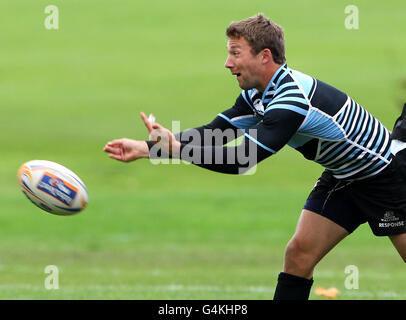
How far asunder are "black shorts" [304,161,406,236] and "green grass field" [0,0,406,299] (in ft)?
8.27

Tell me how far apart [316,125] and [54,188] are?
203 cm

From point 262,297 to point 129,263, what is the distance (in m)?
4.42

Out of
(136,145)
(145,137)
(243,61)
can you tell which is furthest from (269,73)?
(145,137)

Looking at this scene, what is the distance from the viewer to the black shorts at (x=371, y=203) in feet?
22.3

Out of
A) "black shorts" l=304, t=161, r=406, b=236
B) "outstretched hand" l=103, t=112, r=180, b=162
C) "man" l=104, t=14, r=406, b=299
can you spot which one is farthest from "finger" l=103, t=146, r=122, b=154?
"black shorts" l=304, t=161, r=406, b=236

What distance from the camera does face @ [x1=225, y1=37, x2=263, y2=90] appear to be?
643cm

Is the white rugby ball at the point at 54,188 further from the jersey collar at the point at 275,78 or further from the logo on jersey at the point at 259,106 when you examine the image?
the jersey collar at the point at 275,78

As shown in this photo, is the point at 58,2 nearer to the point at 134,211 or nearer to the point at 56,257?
the point at 134,211

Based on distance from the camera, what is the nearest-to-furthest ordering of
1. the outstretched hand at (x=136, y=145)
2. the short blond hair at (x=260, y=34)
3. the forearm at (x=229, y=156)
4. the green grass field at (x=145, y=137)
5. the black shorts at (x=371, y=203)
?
the outstretched hand at (x=136, y=145) < the forearm at (x=229, y=156) < the short blond hair at (x=260, y=34) < the black shorts at (x=371, y=203) < the green grass field at (x=145, y=137)

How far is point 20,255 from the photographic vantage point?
1403 centimetres

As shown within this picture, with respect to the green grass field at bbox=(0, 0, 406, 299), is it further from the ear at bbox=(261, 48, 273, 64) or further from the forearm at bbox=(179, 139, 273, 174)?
the ear at bbox=(261, 48, 273, 64)

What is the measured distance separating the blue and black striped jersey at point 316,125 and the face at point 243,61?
0.14m

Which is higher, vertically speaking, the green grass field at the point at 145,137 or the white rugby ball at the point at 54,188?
the green grass field at the point at 145,137

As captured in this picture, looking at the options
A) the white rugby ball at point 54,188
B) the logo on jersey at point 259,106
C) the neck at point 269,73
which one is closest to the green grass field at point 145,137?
the white rugby ball at point 54,188
